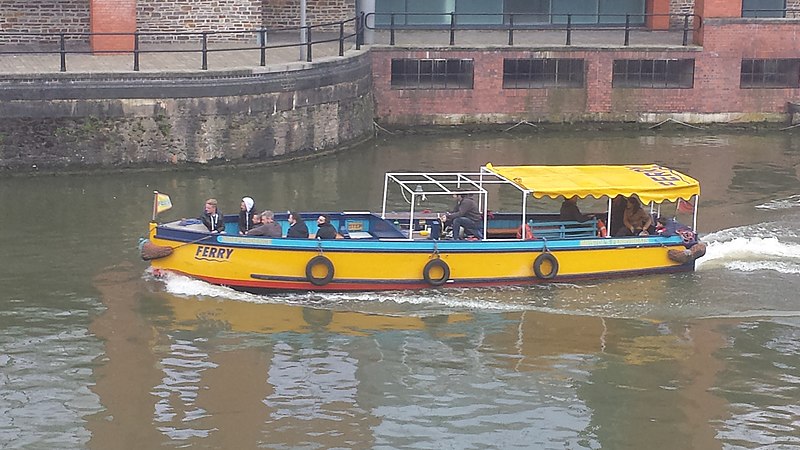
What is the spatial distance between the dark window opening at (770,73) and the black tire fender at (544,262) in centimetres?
1731

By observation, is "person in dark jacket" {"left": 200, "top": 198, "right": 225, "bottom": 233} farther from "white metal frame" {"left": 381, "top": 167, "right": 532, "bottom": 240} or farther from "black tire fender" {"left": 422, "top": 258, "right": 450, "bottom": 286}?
"black tire fender" {"left": 422, "top": 258, "right": 450, "bottom": 286}

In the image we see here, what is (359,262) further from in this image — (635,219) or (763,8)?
(763,8)

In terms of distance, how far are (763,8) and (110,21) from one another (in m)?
18.8

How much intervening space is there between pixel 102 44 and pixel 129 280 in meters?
10.9

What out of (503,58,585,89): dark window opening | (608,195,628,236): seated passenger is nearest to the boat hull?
(608,195,628,236): seated passenger

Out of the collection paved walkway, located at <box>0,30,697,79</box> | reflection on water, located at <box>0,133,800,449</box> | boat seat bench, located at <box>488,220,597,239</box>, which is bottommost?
reflection on water, located at <box>0,133,800,449</box>

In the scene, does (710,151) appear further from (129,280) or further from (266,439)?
(266,439)

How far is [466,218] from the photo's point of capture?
22.5 meters

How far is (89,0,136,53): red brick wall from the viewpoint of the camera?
103 feet

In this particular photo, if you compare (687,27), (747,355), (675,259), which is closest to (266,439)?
(747,355)

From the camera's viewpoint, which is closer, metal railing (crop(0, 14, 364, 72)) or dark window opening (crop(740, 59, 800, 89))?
A: metal railing (crop(0, 14, 364, 72))

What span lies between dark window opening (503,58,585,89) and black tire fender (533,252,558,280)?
15007 mm

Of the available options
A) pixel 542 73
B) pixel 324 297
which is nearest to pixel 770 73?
pixel 542 73

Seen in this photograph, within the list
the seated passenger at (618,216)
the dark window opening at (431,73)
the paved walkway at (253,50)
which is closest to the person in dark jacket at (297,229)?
the seated passenger at (618,216)
